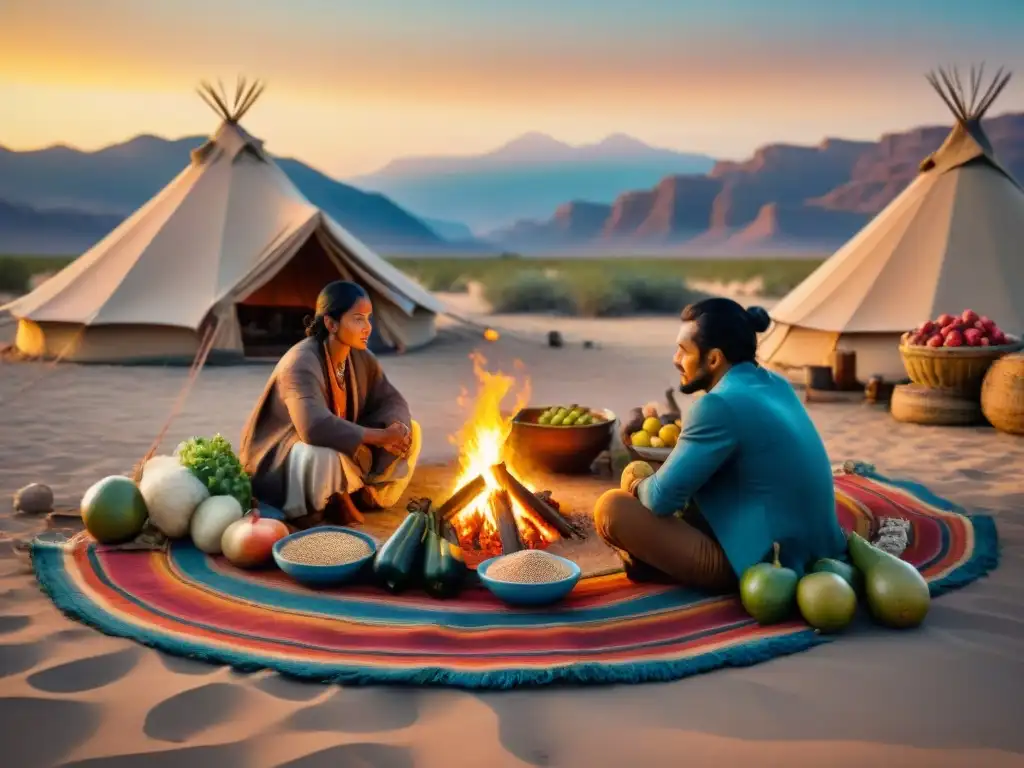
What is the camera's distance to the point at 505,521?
3.64 m

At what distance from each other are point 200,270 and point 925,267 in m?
7.27

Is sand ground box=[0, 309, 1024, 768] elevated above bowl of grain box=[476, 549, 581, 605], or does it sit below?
below

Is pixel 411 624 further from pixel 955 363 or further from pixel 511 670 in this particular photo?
pixel 955 363

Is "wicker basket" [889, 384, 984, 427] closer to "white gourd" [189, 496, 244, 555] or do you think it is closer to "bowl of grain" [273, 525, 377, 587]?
"bowl of grain" [273, 525, 377, 587]

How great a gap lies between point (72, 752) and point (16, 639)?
30.5 inches

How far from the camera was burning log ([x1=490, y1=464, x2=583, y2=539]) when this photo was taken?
3.77 m

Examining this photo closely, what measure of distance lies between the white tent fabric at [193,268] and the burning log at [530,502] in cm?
579

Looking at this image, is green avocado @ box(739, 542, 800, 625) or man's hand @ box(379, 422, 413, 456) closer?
green avocado @ box(739, 542, 800, 625)

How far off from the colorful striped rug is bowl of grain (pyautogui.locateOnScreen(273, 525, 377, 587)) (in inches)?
2.2

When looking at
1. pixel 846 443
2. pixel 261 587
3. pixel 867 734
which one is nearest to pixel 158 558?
pixel 261 587

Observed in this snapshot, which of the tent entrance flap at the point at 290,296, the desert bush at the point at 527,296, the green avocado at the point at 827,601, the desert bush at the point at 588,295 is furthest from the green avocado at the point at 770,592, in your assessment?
the desert bush at the point at 527,296

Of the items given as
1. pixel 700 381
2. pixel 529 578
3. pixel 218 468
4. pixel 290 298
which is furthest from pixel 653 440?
pixel 290 298

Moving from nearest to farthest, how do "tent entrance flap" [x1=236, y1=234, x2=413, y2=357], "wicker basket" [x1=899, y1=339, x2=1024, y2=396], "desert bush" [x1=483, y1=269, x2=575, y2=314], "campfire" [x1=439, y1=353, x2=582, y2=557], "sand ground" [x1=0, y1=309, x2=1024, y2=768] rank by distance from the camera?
"sand ground" [x1=0, y1=309, x2=1024, y2=768] → "campfire" [x1=439, y1=353, x2=582, y2=557] → "wicker basket" [x1=899, y1=339, x2=1024, y2=396] → "tent entrance flap" [x1=236, y1=234, x2=413, y2=357] → "desert bush" [x1=483, y1=269, x2=575, y2=314]

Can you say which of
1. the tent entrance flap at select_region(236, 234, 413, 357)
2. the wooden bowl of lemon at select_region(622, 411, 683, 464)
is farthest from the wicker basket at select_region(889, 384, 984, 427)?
the tent entrance flap at select_region(236, 234, 413, 357)
